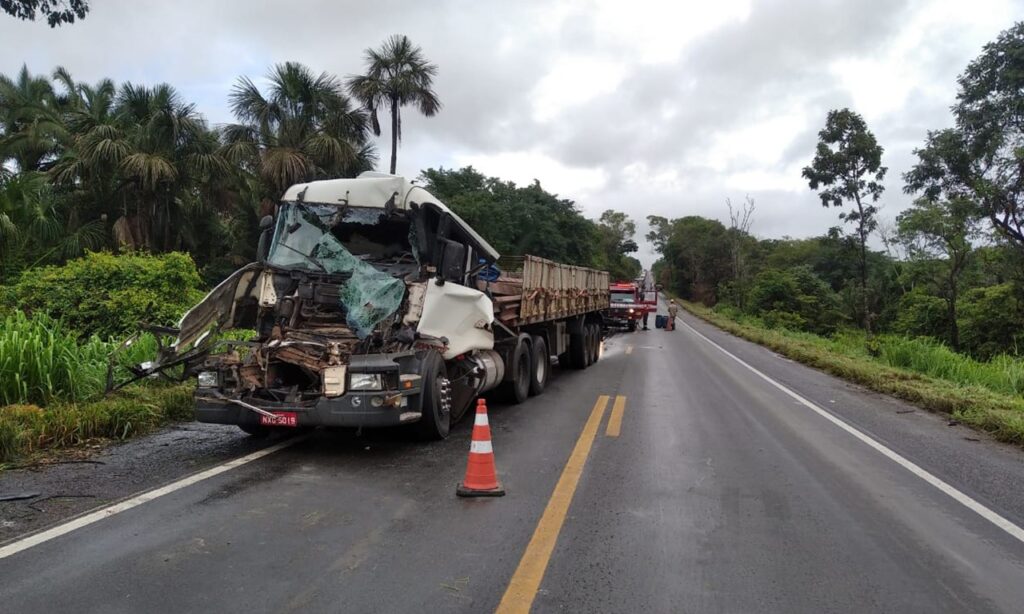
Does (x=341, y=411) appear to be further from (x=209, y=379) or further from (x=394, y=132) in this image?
(x=394, y=132)

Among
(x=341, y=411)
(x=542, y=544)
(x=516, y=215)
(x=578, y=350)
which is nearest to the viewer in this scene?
(x=542, y=544)

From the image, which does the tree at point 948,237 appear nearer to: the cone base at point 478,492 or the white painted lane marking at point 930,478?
the white painted lane marking at point 930,478

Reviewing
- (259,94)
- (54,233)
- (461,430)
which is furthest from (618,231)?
(461,430)

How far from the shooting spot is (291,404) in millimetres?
6117

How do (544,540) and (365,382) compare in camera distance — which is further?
(365,382)

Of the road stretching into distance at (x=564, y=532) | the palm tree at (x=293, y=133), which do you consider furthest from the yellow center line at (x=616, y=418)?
the palm tree at (x=293, y=133)

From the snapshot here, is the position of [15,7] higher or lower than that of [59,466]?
higher

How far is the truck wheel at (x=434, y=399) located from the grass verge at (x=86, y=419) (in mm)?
3183

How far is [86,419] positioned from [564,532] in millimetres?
5276

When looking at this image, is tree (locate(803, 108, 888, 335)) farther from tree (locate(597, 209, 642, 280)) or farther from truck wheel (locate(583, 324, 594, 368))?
tree (locate(597, 209, 642, 280))

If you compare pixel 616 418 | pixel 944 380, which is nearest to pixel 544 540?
pixel 616 418

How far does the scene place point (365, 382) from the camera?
238 inches

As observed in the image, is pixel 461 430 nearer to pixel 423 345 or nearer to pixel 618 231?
pixel 423 345

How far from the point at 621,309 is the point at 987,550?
25722mm
